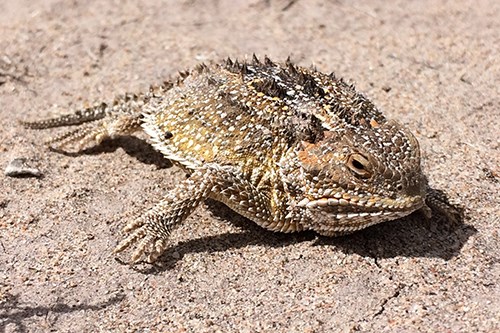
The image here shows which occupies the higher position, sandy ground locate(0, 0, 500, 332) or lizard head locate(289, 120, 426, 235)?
Answer: lizard head locate(289, 120, 426, 235)

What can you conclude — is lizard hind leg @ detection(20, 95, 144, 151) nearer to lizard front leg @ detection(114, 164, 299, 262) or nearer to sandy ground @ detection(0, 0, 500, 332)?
sandy ground @ detection(0, 0, 500, 332)

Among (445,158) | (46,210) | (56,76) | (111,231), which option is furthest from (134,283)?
(56,76)

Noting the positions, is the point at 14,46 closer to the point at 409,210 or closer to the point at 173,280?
the point at 173,280

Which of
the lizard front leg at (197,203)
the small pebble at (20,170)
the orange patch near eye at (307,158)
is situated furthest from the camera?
the small pebble at (20,170)

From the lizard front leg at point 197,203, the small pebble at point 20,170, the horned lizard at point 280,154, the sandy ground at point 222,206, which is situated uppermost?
the horned lizard at point 280,154

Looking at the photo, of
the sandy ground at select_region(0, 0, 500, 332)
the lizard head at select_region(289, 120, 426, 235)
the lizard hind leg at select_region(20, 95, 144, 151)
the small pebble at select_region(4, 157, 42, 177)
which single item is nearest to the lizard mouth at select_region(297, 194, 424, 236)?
the lizard head at select_region(289, 120, 426, 235)

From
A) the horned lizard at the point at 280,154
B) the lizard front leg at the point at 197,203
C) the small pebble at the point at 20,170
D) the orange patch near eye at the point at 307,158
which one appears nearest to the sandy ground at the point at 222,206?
the small pebble at the point at 20,170

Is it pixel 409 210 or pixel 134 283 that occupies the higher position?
pixel 409 210

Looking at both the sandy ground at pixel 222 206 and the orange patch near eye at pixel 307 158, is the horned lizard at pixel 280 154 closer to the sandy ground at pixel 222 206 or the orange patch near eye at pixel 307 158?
the orange patch near eye at pixel 307 158
